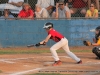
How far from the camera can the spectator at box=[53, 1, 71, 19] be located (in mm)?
18859

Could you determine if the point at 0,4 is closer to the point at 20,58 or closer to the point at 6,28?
the point at 6,28

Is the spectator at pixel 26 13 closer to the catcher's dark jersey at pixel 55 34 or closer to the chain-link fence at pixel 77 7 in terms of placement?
the chain-link fence at pixel 77 7

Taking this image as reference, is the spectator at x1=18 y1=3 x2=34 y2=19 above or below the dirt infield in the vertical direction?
above

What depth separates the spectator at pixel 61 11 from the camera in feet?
61.9

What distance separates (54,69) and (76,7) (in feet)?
26.3

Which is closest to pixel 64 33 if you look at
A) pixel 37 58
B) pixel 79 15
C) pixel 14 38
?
pixel 79 15

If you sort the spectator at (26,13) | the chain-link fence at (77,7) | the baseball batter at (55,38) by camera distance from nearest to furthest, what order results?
1. the baseball batter at (55,38)
2. the spectator at (26,13)
3. the chain-link fence at (77,7)

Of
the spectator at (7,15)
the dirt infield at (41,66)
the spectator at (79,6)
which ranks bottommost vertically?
the dirt infield at (41,66)

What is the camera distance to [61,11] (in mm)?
19141

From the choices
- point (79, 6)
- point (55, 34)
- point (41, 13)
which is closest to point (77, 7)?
point (79, 6)

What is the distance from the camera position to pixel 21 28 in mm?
19234

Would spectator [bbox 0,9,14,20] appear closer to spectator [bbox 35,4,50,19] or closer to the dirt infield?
spectator [bbox 35,4,50,19]

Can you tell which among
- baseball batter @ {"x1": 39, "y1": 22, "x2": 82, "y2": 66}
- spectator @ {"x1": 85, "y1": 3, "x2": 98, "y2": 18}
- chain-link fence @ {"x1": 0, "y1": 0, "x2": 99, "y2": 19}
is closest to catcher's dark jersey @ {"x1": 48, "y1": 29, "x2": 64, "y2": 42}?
baseball batter @ {"x1": 39, "y1": 22, "x2": 82, "y2": 66}

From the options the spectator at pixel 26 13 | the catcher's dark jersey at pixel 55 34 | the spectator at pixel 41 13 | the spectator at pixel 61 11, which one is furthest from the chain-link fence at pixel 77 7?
the catcher's dark jersey at pixel 55 34
